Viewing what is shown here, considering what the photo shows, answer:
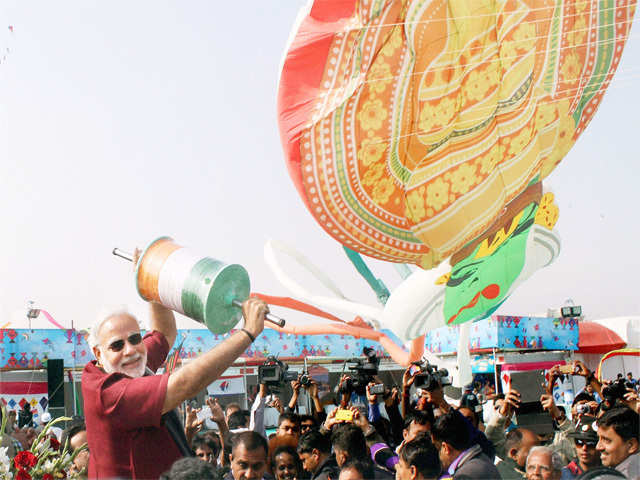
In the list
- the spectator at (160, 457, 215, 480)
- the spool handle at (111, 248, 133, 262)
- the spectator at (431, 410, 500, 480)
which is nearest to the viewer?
the spectator at (160, 457, 215, 480)

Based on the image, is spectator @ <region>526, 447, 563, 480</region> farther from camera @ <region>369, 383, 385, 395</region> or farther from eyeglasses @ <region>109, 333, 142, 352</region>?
eyeglasses @ <region>109, 333, 142, 352</region>

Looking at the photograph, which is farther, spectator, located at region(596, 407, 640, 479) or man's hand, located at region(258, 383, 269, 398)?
man's hand, located at region(258, 383, 269, 398)

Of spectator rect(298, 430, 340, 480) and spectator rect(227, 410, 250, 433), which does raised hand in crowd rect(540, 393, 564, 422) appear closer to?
spectator rect(298, 430, 340, 480)

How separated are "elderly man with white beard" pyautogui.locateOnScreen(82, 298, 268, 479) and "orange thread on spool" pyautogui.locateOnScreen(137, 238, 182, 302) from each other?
0.23 m

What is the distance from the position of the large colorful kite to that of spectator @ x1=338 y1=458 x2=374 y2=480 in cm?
96

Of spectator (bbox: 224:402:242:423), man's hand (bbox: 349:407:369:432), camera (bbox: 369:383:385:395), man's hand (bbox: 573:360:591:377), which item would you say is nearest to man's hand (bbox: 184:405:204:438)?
spectator (bbox: 224:402:242:423)

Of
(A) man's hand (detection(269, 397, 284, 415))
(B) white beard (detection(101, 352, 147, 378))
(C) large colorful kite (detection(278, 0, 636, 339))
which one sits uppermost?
(C) large colorful kite (detection(278, 0, 636, 339))

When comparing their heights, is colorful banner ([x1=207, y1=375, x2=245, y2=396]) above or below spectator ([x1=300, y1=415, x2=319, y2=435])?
above

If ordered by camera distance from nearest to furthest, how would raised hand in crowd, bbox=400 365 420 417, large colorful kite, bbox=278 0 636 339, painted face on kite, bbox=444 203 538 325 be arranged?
1. large colorful kite, bbox=278 0 636 339
2. raised hand in crowd, bbox=400 365 420 417
3. painted face on kite, bbox=444 203 538 325

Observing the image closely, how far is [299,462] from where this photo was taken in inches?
134

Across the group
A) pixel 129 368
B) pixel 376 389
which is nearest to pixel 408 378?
pixel 376 389

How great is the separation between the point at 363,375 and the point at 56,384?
155 centimetres

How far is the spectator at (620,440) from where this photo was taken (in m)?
3.13

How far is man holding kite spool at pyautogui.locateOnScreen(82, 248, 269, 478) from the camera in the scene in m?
2.81
